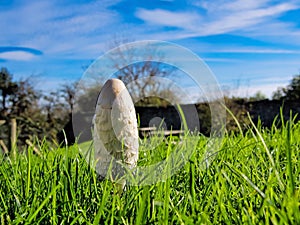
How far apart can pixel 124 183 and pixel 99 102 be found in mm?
298

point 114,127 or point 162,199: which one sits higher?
point 114,127

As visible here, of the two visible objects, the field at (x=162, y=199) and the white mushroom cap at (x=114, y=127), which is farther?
the white mushroom cap at (x=114, y=127)

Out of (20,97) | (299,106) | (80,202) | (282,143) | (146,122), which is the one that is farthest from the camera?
(146,122)

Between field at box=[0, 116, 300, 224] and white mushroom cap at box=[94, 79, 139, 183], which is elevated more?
white mushroom cap at box=[94, 79, 139, 183]

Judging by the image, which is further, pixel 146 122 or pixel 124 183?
pixel 146 122

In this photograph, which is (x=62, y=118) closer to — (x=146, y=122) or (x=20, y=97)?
(x=20, y=97)

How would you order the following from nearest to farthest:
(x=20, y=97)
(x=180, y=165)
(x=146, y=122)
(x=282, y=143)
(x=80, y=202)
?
(x=80, y=202) → (x=180, y=165) → (x=282, y=143) → (x=20, y=97) → (x=146, y=122)

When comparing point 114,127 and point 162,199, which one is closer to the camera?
point 162,199

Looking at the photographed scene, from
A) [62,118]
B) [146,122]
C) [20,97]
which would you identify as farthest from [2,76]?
[146,122]

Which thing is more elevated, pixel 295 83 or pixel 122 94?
pixel 295 83

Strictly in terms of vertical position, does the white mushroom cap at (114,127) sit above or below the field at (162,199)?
above

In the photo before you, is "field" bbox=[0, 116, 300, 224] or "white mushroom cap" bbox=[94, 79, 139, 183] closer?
"field" bbox=[0, 116, 300, 224]

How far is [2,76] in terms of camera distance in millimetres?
10945

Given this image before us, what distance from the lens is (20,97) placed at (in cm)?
1066
